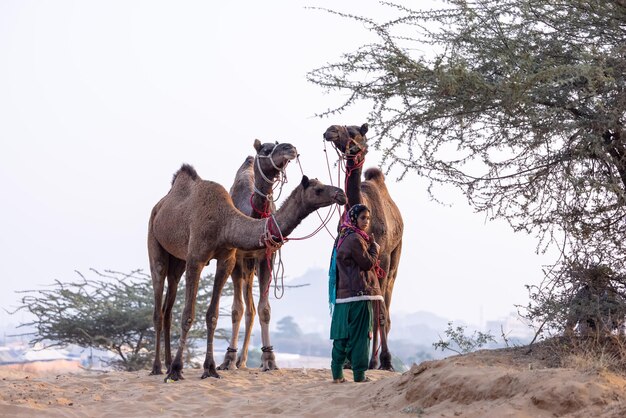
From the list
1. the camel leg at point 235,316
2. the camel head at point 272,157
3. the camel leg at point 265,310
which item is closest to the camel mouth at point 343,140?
the camel head at point 272,157

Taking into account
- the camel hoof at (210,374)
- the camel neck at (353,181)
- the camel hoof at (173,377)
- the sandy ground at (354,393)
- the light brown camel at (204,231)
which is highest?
the camel neck at (353,181)

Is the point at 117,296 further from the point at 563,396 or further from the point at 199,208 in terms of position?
the point at 563,396

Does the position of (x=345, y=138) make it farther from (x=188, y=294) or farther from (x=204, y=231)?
(x=188, y=294)

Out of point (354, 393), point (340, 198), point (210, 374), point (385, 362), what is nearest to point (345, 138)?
point (340, 198)

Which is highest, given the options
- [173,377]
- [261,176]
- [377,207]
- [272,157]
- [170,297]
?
[272,157]

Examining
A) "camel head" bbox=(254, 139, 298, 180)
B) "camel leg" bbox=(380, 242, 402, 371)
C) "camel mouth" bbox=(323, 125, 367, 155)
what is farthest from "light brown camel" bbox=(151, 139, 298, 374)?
"camel leg" bbox=(380, 242, 402, 371)

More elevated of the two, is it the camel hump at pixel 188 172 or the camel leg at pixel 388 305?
the camel hump at pixel 188 172

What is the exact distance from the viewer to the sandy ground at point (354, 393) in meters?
7.82

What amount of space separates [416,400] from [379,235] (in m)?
4.28

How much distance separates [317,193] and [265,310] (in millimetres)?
2725

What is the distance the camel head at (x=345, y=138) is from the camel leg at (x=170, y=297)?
3246 millimetres

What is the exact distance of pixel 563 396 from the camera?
25.5ft

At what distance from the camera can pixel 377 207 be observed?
1324cm

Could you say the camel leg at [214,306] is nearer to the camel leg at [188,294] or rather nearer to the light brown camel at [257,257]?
the camel leg at [188,294]
